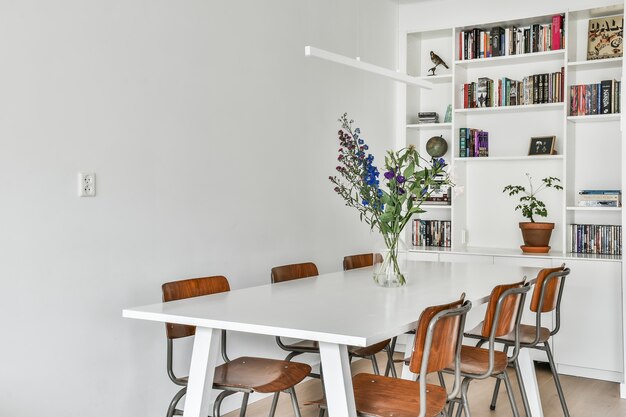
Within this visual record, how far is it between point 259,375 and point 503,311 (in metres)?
1.09

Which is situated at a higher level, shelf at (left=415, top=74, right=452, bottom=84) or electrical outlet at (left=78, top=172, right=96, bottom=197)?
shelf at (left=415, top=74, right=452, bottom=84)

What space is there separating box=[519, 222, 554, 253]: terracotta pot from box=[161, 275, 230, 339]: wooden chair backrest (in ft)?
8.92

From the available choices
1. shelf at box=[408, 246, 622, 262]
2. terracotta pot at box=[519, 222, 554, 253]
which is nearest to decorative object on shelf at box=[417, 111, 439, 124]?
shelf at box=[408, 246, 622, 262]

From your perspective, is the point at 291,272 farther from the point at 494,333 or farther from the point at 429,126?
the point at 429,126

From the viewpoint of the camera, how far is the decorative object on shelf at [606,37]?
492 cm

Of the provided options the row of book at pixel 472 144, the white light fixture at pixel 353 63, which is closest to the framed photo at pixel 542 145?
the row of book at pixel 472 144

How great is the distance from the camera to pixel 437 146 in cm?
567

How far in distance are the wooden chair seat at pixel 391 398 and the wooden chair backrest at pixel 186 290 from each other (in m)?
0.76

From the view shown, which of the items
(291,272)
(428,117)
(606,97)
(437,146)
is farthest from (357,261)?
(606,97)

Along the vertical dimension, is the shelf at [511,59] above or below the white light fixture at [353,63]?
above

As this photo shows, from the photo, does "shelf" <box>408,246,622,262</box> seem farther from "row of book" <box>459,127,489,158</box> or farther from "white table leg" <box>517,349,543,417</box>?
"white table leg" <box>517,349,543,417</box>

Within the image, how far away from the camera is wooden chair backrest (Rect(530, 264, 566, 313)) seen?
11.2ft

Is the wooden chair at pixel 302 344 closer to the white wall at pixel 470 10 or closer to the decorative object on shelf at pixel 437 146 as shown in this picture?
the decorative object on shelf at pixel 437 146

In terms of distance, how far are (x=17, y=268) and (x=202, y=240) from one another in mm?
1146
